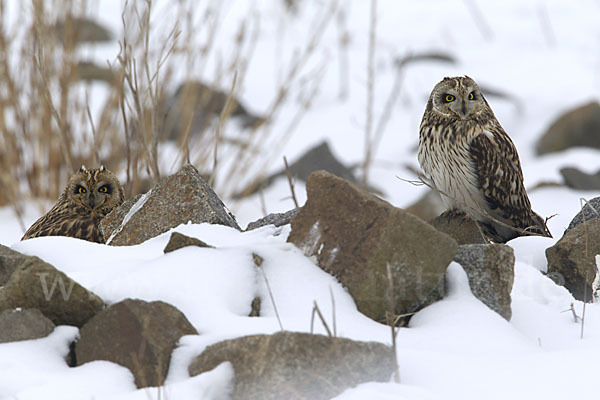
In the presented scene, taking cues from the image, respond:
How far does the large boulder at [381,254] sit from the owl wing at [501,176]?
1.60 meters

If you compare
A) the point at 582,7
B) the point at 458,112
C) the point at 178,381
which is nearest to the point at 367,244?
the point at 178,381

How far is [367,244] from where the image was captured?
2.70 m

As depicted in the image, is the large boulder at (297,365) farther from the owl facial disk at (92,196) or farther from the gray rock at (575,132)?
the gray rock at (575,132)

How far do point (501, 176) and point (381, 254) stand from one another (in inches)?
70.8

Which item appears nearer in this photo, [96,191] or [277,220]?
[277,220]

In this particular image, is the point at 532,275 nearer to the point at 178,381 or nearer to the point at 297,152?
the point at 178,381

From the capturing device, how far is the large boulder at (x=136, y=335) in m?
2.33

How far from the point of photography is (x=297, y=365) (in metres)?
2.22

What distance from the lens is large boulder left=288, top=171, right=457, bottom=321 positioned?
2.67m

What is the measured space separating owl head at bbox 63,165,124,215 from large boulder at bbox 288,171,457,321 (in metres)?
1.74

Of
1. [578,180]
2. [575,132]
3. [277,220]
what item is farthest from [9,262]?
[575,132]

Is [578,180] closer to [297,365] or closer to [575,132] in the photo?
[575,132]

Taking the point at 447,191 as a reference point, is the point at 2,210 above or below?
below

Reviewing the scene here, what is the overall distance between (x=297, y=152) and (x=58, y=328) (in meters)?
6.29
